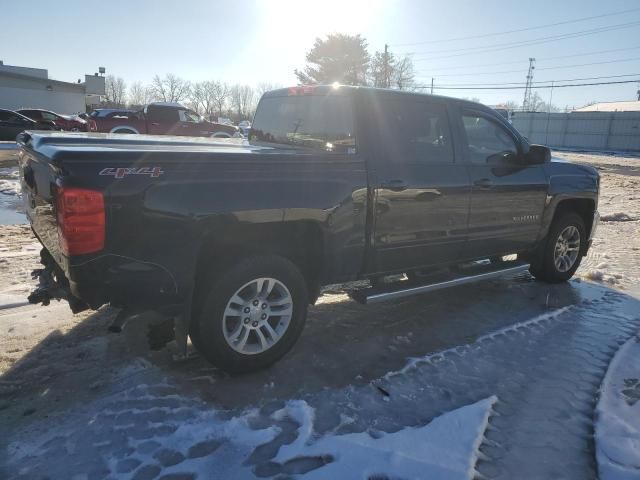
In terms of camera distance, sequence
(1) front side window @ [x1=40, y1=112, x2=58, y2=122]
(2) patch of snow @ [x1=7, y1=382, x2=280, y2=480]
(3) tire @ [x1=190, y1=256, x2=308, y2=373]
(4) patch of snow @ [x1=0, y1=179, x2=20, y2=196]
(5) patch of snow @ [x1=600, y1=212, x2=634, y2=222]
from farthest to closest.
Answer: (1) front side window @ [x1=40, y1=112, x2=58, y2=122]
(4) patch of snow @ [x1=0, y1=179, x2=20, y2=196]
(5) patch of snow @ [x1=600, y1=212, x2=634, y2=222]
(3) tire @ [x1=190, y1=256, x2=308, y2=373]
(2) patch of snow @ [x1=7, y1=382, x2=280, y2=480]

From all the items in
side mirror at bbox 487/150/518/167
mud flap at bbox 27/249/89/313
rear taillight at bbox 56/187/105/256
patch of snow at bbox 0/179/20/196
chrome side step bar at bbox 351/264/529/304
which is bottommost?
patch of snow at bbox 0/179/20/196

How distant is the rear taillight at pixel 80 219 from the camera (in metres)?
2.61

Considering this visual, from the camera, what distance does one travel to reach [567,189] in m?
5.52

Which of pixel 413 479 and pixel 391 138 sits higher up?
pixel 391 138

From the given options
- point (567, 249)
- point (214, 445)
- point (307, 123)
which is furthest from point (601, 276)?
point (214, 445)

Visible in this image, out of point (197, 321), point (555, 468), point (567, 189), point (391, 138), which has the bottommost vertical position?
point (555, 468)

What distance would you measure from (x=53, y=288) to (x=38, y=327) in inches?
38.7

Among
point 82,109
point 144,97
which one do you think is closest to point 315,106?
point 82,109

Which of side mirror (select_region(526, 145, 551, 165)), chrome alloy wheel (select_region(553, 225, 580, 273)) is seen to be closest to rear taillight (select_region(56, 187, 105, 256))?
side mirror (select_region(526, 145, 551, 165))

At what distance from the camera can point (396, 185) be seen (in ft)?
12.8

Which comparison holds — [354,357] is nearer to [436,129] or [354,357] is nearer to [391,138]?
[391,138]

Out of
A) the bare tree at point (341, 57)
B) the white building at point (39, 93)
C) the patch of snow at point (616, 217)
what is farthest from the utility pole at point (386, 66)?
the patch of snow at point (616, 217)

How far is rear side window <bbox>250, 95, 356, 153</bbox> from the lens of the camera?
12.9 feet

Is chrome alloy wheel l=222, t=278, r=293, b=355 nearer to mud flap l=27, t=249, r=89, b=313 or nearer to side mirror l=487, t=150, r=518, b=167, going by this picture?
mud flap l=27, t=249, r=89, b=313
